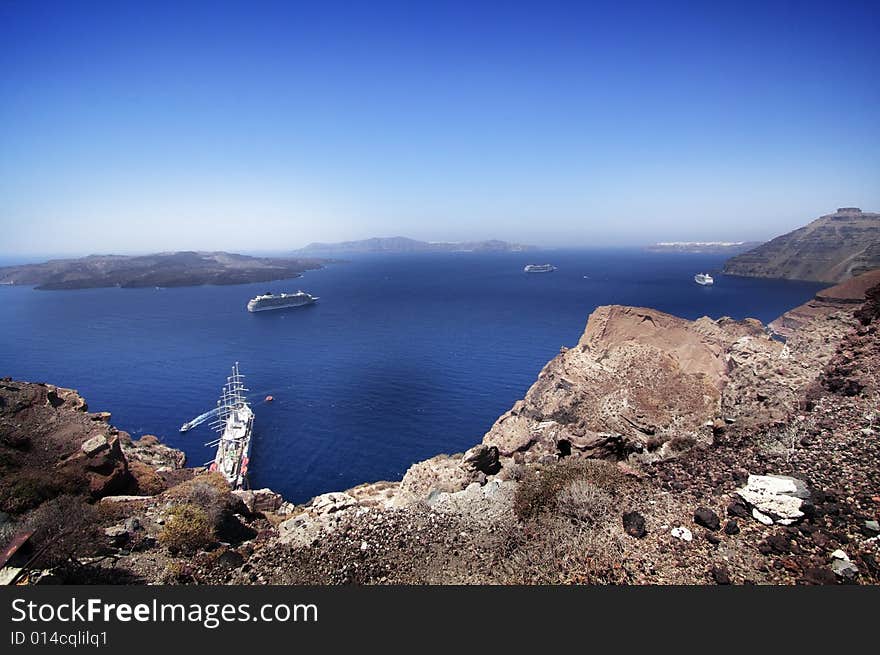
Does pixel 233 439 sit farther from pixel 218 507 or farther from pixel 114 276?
pixel 114 276

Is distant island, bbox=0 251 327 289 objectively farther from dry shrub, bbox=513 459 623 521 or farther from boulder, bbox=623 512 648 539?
boulder, bbox=623 512 648 539

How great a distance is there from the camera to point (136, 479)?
12531mm

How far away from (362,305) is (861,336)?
94828mm

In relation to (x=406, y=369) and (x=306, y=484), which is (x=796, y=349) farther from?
(x=406, y=369)

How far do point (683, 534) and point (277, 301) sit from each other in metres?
105

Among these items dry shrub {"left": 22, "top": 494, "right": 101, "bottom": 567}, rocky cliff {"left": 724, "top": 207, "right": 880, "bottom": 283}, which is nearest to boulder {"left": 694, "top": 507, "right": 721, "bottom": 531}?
dry shrub {"left": 22, "top": 494, "right": 101, "bottom": 567}

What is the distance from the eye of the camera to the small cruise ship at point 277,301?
322 feet

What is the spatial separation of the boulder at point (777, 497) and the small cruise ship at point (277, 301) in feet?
336

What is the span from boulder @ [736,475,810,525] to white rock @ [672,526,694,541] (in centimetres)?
126

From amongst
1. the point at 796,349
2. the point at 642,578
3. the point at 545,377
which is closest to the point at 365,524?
the point at 642,578

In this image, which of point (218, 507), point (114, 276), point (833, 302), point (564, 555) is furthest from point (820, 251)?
point (114, 276)

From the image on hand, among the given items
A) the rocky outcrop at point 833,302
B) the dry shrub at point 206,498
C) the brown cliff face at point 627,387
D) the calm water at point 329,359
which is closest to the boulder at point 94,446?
the dry shrub at point 206,498

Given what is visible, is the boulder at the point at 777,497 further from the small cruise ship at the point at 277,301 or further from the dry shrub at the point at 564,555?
the small cruise ship at the point at 277,301

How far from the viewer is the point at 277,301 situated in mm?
101812
